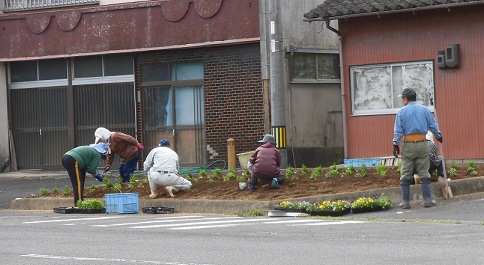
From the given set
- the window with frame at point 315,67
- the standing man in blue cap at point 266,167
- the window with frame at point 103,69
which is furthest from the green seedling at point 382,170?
the window with frame at point 103,69

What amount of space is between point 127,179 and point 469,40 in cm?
818

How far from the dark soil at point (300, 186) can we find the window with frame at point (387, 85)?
4.57 meters

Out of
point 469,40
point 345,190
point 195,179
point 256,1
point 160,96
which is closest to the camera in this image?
point 345,190

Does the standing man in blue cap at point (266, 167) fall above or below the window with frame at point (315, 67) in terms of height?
below

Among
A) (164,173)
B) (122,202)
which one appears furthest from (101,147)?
(122,202)

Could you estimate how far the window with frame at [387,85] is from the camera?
1027 inches

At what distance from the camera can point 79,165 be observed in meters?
21.7

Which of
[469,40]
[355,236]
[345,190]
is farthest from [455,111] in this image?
[355,236]

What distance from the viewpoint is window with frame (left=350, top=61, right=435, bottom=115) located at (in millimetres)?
26094

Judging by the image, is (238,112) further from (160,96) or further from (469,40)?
(469,40)

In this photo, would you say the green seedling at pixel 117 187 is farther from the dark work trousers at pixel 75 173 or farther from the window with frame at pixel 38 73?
the window with frame at pixel 38 73

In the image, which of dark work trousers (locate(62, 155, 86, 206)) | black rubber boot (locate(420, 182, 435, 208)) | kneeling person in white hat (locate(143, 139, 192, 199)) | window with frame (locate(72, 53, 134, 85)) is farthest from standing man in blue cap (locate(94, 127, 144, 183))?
window with frame (locate(72, 53, 134, 85))

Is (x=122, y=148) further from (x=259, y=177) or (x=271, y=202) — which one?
(x=271, y=202)

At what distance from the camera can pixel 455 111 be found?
2544 centimetres
